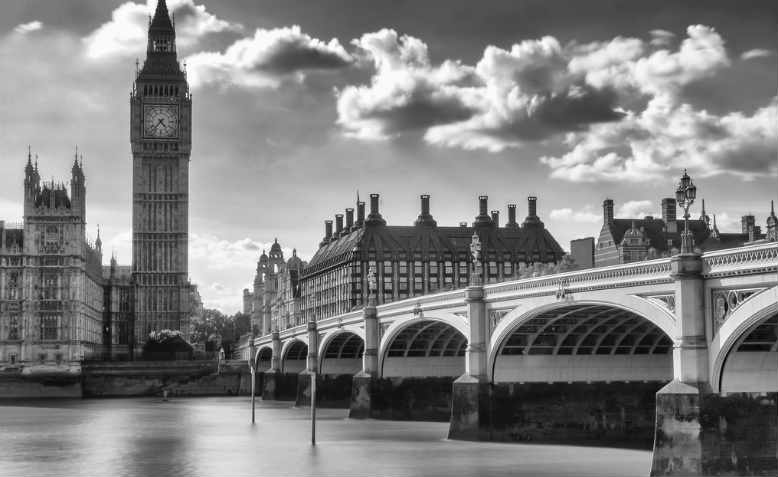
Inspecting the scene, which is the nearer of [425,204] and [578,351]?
[578,351]

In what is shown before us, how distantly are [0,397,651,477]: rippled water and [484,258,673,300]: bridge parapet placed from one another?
21.8 ft

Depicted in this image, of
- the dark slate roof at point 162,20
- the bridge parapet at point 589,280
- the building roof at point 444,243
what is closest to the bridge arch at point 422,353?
the bridge parapet at point 589,280

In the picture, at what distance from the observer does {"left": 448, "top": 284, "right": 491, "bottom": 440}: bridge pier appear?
55.3 m

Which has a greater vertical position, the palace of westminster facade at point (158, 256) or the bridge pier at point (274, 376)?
the palace of westminster facade at point (158, 256)

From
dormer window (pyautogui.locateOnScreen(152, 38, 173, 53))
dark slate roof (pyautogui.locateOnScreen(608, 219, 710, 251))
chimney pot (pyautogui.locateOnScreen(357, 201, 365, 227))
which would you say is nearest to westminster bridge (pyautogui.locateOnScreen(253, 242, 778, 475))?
dark slate roof (pyautogui.locateOnScreen(608, 219, 710, 251))

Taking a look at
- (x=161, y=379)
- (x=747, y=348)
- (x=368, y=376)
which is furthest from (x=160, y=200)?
(x=747, y=348)

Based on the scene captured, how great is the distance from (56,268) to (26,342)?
30.7 ft

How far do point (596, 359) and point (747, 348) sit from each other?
59.7 ft

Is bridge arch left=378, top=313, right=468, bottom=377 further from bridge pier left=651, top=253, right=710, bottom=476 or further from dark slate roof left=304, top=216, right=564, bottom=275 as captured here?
dark slate roof left=304, top=216, right=564, bottom=275

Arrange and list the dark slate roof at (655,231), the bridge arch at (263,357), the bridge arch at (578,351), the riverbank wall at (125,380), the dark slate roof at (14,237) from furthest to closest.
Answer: the dark slate roof at (14,237) → the bridge arch at (263,357) → the riverbank wall at (125,380) → the dark slate roof at (655,231) → the bridge arch at (578,351)

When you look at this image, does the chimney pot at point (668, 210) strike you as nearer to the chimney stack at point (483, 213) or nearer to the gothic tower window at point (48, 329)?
the chimney stack at point (483, 213)

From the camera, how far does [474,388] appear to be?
55.9 m

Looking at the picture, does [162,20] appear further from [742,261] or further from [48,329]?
[742,261]

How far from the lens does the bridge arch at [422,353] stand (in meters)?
73.4
